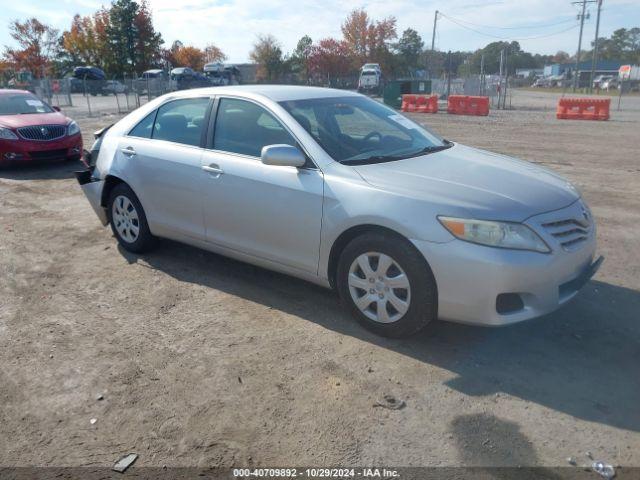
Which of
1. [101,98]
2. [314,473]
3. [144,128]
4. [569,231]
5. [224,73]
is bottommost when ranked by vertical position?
[314,473]

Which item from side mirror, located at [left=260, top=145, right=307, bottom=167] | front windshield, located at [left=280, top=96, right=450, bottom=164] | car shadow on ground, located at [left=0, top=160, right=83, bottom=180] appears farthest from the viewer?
car shadow on ground, located at [left=0, top=160, right=83, bottom=180]

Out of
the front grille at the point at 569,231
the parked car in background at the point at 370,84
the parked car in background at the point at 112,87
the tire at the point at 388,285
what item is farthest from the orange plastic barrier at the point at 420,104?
the tire at the point at 388,285

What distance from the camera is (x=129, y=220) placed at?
17.9ft

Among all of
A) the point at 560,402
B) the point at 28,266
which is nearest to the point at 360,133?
the point at 560,402

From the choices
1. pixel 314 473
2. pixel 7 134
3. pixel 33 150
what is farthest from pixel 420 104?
pixel 314 473

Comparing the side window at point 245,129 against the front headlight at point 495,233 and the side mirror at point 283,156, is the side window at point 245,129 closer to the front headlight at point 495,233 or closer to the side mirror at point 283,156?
the side mirror at point 283,156

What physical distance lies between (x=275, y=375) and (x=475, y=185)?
5.96ft

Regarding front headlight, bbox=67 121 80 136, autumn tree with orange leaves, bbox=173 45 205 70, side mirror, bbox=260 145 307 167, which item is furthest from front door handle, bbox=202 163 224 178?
autumn tree with orange leaves, bbox=173 45 205 70

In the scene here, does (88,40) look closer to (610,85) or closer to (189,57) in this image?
(189,57)

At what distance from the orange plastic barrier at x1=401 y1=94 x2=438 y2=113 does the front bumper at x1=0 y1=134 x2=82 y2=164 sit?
58.4 ft

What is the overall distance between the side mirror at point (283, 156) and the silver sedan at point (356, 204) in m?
0.01

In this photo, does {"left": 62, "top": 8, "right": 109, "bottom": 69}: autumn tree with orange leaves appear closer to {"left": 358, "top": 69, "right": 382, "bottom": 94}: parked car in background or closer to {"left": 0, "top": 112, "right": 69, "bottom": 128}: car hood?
{"left": 358, "top": 69, "right": 382, "bottom": 94}: parked car in background

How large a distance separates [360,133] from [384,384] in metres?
2.14

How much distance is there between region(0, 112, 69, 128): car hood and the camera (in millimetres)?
10220
